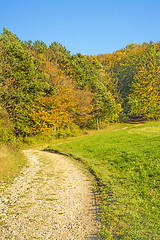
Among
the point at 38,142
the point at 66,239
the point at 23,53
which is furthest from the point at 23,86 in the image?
the point at 66,239

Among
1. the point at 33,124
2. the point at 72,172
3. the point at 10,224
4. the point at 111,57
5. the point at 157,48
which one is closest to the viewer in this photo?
the point at 10,224

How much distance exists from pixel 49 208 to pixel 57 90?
2850 centimetres

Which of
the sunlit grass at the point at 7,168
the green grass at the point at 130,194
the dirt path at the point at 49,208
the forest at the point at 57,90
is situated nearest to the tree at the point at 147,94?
the forest at the point at 57,90

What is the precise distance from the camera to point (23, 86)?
25.2 m

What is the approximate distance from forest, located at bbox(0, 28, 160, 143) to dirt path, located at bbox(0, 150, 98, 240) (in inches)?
442

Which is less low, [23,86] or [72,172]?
[23,86]

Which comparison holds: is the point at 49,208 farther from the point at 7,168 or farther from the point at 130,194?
the point at 7,168

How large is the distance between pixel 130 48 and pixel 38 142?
75.6 meters

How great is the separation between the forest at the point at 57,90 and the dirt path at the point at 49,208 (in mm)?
11234

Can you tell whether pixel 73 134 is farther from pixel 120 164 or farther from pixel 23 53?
pixel 120 164

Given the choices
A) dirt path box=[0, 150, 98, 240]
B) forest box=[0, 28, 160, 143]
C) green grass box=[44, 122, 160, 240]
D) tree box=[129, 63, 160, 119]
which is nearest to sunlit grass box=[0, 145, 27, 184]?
dirt path box=[0, 150, 98, 240]

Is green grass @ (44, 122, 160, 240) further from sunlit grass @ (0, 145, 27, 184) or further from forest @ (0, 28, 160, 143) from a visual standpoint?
forest @ (0, 28, 160, 143)

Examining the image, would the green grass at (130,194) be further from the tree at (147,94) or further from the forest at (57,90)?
the tree at (147,94)

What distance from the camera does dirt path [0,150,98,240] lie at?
570 centimetres
